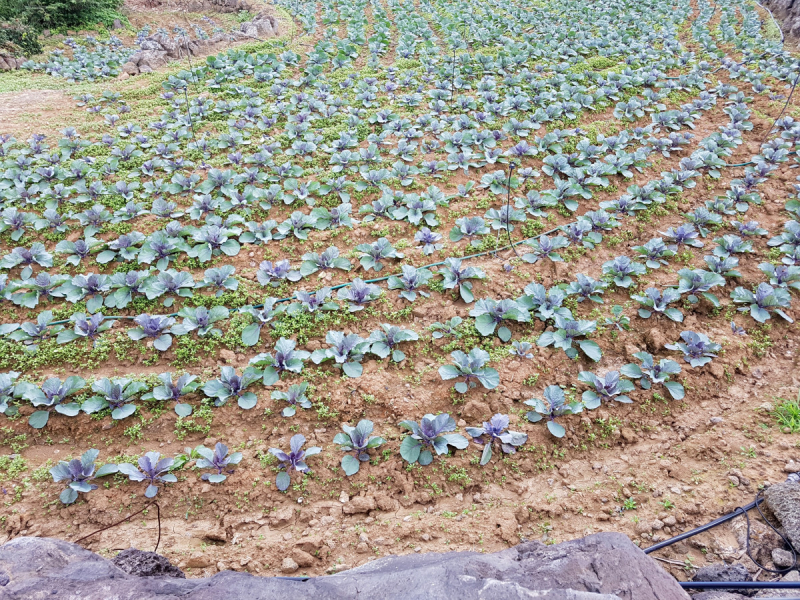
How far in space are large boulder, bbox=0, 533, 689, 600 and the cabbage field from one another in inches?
30.4

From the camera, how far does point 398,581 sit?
2191mm

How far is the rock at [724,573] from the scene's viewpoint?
8.20ft

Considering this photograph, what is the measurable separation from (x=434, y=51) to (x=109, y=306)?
29.4ft

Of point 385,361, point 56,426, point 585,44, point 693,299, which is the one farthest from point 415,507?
point 585,44

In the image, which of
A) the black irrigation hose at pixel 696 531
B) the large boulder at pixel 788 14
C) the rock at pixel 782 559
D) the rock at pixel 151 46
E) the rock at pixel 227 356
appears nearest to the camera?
the rock at pixel 782 559

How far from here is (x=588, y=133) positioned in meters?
7.36

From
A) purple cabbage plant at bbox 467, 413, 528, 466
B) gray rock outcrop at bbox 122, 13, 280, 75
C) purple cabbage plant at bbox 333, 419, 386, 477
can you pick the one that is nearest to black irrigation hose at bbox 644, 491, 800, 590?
purple cabbage plant at bbox 467, 413, 528, 466

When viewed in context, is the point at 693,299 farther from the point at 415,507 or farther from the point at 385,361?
the point at 415,507

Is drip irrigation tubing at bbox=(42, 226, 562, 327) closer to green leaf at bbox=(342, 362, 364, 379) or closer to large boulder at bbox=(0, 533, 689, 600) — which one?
green leaf at bbox=(342, 362, 364, 379)

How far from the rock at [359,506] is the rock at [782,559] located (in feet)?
7.90

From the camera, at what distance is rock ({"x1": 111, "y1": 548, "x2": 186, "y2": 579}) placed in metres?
2.43

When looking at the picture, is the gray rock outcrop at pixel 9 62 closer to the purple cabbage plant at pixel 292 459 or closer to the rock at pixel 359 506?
the purple cabbage plant at pixel 292 459

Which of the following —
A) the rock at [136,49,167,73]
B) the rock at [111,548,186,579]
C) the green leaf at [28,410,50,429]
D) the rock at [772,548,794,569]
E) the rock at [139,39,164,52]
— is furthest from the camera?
the rock at [139,39,164,52]

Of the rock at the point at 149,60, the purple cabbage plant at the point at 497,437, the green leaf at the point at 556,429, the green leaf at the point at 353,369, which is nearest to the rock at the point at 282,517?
the green leaf at the point at 353,369
